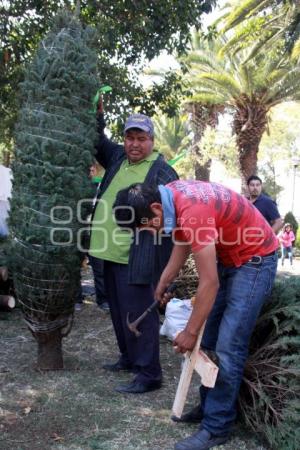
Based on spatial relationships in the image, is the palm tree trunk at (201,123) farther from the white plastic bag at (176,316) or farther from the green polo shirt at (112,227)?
the green polo shirt at (112,227)

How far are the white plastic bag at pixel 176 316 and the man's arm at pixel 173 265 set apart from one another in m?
1.55

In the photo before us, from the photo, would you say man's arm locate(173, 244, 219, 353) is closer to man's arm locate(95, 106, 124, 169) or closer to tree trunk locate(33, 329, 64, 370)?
tree trunk locate(33, 329, 64, 370)

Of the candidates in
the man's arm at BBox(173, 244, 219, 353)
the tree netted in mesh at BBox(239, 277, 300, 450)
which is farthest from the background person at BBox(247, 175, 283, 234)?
the man's arm at BBox(173, 244, 219, 353)

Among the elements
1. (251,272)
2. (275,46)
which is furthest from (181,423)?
(275,46)

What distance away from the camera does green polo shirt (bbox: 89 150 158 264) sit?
3785mm

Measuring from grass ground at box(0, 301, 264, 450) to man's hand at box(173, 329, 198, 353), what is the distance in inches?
24.3

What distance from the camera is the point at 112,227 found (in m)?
3.78

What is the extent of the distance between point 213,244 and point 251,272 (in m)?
0.46

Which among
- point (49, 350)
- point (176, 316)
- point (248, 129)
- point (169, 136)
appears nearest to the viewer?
point (49, 350)

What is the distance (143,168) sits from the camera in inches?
150

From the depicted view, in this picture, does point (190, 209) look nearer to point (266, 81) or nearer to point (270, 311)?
point (270, 311)

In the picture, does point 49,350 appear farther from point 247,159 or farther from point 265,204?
point 247,159

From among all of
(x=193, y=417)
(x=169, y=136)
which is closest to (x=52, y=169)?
(x=193, y=417)

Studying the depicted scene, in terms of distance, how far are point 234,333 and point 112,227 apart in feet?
4.22
